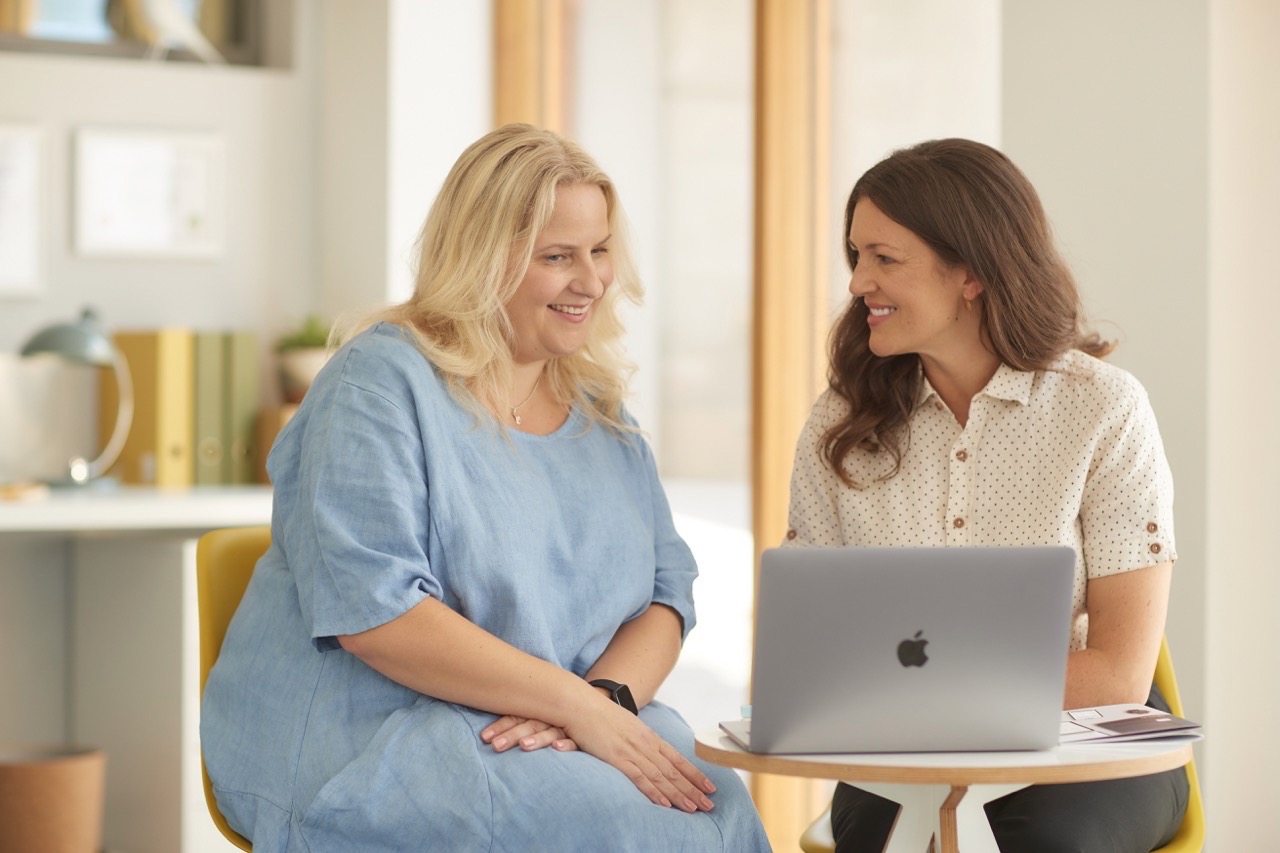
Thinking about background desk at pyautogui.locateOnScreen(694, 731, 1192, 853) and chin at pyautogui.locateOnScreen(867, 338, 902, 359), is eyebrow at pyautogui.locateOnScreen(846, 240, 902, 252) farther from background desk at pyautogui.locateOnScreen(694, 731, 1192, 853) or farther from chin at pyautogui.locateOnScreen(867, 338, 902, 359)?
background desk at pyautogui.locateOnScreen(694, 731, 1192, 853)

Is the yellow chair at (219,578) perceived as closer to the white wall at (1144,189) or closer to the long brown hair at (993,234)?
the long brown hair at (993,234)

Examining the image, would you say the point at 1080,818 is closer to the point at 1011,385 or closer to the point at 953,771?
the point at 953,771

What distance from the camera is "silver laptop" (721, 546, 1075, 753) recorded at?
1.39 m

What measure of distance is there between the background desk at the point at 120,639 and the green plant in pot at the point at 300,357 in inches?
12.0

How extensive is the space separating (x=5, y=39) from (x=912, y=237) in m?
2.71

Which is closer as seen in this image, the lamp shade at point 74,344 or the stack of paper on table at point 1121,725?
the stack of paper on table at point 1121,725

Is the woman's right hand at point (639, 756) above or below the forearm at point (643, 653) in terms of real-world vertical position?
below

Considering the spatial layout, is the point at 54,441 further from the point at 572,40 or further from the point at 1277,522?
the point at 1277,522

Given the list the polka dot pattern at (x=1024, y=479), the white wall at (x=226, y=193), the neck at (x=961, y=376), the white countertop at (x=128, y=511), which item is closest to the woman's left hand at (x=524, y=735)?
the polka dot pattern at (x=1024, y=479)

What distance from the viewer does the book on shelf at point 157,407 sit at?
351cm

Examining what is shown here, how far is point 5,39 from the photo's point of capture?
372cm

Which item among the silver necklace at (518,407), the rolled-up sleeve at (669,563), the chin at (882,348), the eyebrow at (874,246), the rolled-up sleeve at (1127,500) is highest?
the eyebrow at (874,246)

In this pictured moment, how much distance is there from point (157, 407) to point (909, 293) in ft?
7.03

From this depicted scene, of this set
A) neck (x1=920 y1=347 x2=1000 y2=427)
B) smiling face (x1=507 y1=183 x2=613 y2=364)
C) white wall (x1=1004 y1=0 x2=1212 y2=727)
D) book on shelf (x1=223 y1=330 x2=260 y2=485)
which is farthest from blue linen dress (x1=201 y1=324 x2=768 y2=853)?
book on shelf (x1=223 y1=330 x2=260 y2=485)
